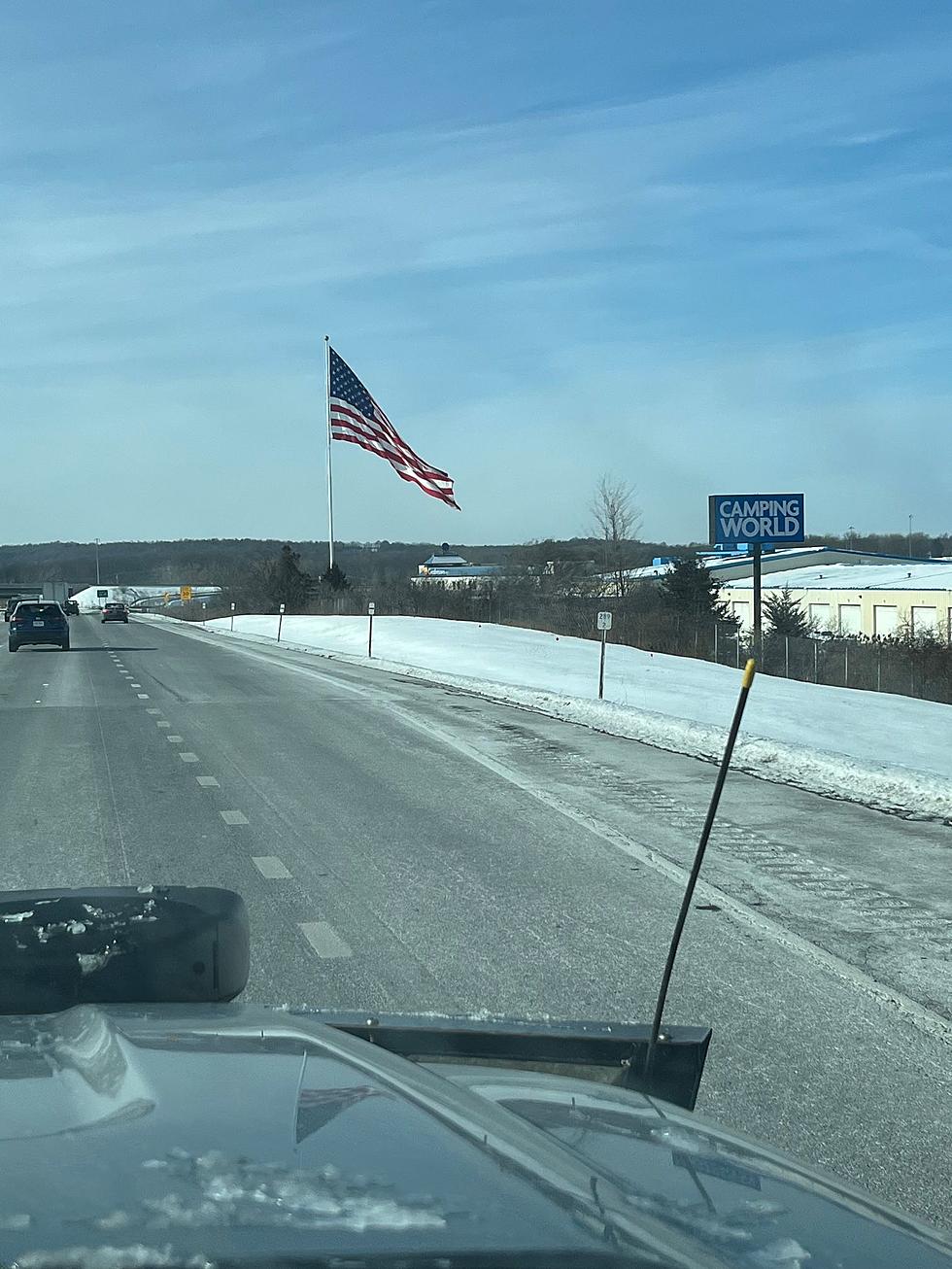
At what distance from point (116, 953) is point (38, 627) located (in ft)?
135

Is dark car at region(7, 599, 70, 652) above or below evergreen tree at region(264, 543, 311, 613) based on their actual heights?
below

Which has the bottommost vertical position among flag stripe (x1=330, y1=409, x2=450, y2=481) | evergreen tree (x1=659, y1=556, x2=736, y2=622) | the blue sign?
evergreen tree (x1=659, y1=556, x2=736, y2=622)

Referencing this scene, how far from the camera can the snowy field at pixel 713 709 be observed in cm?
1301

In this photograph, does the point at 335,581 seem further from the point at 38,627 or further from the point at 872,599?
the point at 38,627

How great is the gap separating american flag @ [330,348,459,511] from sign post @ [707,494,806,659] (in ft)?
31.0

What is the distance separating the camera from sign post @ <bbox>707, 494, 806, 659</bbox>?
34656mm

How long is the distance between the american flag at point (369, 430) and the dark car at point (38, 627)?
10.7 meters

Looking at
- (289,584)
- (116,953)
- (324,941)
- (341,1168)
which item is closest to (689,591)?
(289,584)

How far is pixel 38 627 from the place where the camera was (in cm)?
4228

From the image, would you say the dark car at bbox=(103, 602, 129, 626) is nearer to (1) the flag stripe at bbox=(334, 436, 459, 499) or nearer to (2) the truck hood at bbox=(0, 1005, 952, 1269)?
(1) the flag stripe at bbox=(334, 436, 459, 499)

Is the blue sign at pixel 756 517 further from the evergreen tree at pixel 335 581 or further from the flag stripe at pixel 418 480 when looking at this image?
the evergreen tree at pixel 335 581

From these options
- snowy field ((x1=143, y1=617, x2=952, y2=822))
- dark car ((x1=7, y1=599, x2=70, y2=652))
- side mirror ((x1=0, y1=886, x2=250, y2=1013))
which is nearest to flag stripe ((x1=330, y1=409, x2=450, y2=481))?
snowy field ((x1=143, y1=617, x2=952, y2=822))

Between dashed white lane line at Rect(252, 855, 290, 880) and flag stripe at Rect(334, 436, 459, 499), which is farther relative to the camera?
flag stripe at Rect(334, 436, 459, 499)

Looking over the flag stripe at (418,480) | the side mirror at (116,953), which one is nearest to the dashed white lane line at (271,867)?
the side mirror at (116,953)
